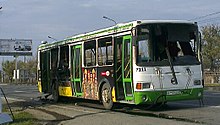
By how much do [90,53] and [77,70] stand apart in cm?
159

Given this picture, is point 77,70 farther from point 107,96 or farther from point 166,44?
point 166,44

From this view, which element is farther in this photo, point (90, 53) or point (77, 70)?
point (77, 70)

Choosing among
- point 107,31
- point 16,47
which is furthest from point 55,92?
point 16,47

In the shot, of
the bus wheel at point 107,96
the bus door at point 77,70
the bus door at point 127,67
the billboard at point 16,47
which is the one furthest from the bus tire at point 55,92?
the billboard at point 16,47

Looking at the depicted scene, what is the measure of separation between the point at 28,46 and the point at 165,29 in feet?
270

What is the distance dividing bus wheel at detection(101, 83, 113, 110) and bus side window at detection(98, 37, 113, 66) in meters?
0.92

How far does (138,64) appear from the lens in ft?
47.0

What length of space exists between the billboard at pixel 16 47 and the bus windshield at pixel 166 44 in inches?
3162

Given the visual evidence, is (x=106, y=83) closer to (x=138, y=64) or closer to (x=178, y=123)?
(x=138, y=64)

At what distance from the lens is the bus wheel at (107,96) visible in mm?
16250

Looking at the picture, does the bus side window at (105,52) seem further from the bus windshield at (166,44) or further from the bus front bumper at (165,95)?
the bus front bumper at (165,95)

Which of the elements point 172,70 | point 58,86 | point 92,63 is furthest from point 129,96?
point 58,86

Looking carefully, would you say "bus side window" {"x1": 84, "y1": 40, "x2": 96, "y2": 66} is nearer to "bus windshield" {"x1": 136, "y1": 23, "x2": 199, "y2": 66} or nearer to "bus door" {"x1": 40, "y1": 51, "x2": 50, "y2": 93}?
"bus windshield" {"x1": 136, "y1": 23, "x2": 199, "y2": 66}

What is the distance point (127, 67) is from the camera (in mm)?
14930
